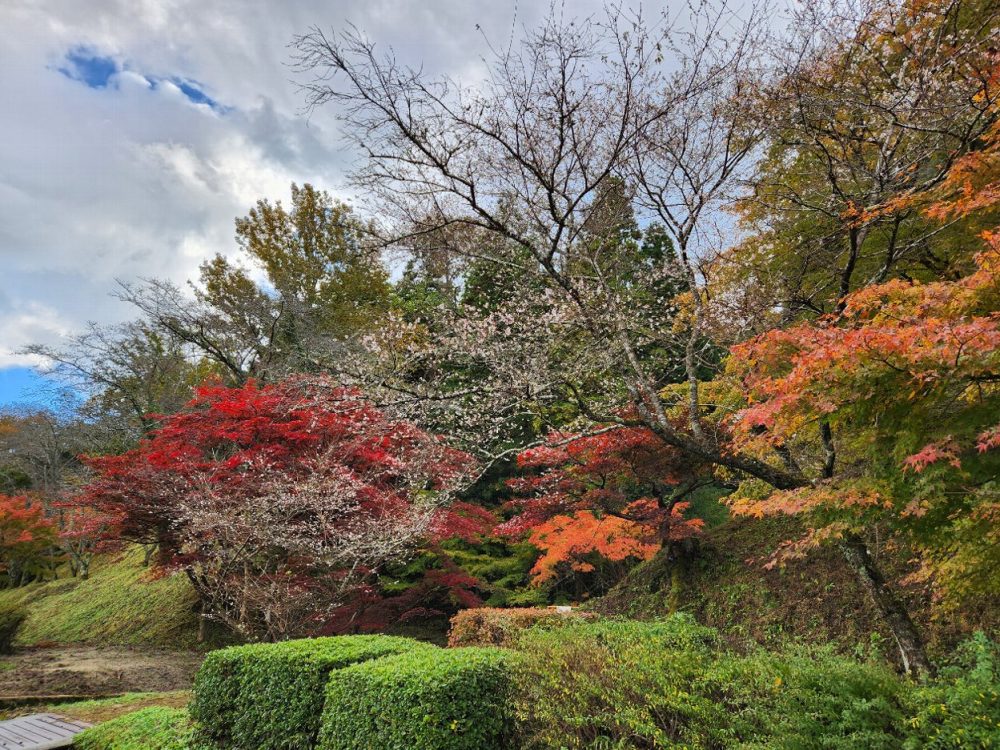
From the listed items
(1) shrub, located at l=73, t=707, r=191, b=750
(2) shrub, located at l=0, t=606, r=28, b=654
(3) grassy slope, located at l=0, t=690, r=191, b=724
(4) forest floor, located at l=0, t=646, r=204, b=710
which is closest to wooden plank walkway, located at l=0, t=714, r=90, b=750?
(1) shrub, located at l=73, t=707, r=191, b=750

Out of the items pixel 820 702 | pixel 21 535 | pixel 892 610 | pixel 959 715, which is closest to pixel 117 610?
pixel 21 535

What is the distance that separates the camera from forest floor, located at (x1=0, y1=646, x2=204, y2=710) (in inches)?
326

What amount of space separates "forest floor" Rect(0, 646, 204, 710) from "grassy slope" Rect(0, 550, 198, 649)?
3.33 ft

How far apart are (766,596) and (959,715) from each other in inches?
280

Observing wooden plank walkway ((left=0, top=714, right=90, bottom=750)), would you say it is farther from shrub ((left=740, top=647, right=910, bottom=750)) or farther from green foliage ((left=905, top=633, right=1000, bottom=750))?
green foliage ((left=905, top=633, right=1000, bottom=750))

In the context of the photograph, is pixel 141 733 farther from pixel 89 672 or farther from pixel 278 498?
pixel 89 672

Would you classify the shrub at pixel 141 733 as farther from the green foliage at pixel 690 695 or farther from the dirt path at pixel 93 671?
the green foliage at pixel 690 695

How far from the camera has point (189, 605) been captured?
13422 mm

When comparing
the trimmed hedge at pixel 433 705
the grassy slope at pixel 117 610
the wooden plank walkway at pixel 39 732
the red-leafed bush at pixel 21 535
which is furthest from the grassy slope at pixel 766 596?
the red-leafed bush at pixel 21 535

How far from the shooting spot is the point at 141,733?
5.59 meters

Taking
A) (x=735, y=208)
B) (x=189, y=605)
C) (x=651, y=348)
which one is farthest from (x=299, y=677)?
(x=189, y=605)

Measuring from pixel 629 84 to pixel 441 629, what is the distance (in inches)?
434

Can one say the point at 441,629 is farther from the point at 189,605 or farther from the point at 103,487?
the point at 103,487

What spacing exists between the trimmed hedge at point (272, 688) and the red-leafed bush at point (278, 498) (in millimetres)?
1662
